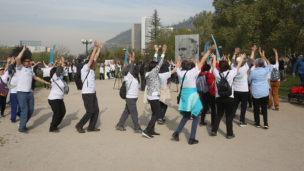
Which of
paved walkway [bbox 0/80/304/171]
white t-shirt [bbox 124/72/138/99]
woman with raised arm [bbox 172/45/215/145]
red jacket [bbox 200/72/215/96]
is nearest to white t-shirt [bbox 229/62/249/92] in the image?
red jacket [bbox 200/72/215/96]

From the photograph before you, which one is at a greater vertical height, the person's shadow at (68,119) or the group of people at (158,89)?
the group of people at (158,89)

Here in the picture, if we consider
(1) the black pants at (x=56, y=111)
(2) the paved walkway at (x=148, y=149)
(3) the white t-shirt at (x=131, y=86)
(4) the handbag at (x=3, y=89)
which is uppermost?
(3) the white t-shirt at (x=131, y=86)

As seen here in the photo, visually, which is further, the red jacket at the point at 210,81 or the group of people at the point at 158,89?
the red jacket at the point at 210,81

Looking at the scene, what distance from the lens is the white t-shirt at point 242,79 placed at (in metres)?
6.76

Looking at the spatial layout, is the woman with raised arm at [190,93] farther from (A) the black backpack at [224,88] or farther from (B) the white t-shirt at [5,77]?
(B) the white t-shirt at [5,77]

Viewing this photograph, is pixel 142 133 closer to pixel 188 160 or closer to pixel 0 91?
pixel 188 160

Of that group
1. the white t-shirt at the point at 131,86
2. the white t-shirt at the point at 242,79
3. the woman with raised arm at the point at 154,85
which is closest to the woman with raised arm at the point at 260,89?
the white t-shirt at the point at 242,79

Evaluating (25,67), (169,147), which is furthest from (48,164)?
(25,67)

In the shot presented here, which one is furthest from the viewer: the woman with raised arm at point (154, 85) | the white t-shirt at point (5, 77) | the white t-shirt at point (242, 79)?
the white t-shirt at point (5, 77)

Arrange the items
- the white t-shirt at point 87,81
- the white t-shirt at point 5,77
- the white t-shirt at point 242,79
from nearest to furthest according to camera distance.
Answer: the white t-shirt at point 87,81, the white t-shirt at point 242,79, the white t-shirt at point 5,77

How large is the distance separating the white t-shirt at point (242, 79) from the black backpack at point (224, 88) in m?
1.24

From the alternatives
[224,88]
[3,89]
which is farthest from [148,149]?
[3,89]

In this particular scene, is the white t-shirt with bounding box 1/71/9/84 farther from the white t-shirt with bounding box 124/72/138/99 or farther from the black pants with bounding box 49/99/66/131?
the white t-shirt with bounding box 124/72/138/99

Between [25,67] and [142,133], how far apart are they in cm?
358
